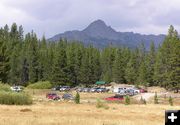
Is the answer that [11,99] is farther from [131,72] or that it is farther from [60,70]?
[131,72]

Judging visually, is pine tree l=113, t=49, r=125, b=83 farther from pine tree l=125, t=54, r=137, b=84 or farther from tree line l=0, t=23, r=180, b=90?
pine tree l=125, t=54, r=137, b=84

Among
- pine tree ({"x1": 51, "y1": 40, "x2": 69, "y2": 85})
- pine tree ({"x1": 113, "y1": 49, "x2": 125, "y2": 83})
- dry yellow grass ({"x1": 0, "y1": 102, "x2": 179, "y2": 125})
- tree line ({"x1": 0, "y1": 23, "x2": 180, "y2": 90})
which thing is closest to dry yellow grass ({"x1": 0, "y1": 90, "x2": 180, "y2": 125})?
dry yellow grass ({"x1": 0, "y1": 102, "x2": 179, "y2": 125})

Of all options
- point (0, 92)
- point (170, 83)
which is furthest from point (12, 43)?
point (0, 92)

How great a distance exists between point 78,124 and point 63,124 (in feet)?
2.70

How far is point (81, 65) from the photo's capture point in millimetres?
149375

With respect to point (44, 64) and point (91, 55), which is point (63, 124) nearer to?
point (44, 64)

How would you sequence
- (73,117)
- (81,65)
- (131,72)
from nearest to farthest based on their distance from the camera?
1. (73,117)
2. (131,72)
3. (81,65)

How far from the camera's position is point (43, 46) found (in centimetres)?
16775

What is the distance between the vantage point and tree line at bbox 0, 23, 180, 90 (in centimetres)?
12154

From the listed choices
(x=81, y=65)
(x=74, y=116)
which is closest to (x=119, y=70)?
(x=81, y=65)

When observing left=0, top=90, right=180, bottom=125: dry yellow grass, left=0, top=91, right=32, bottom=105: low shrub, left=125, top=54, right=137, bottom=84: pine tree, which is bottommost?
left=0, top=90, right=180, bottom=125: dry yellow grass

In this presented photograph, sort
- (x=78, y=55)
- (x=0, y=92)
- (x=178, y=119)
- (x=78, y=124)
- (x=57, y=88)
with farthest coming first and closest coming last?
1. (x=78, y=55)
2. (x=57, y=88)
3. (x=0, y=92)
4. (x=78, y=124)
5. (x=178, y=119)

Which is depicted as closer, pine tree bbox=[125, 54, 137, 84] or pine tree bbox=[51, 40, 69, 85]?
pine tree bbox=[51, 40, 69, 85]

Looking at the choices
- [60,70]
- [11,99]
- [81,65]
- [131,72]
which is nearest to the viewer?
[11,99]
